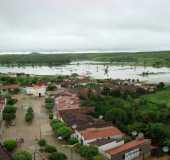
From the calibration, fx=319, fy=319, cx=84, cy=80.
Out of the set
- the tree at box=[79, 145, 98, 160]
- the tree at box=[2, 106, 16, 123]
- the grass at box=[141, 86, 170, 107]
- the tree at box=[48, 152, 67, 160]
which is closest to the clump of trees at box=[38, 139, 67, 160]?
the tree at box=[48, 152, 67, 160]

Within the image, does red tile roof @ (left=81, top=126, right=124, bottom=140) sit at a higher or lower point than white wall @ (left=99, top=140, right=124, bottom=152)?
higher

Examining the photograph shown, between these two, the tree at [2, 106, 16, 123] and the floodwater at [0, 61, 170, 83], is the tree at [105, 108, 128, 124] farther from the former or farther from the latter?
the floodwater at [0, 61, 170, 83]

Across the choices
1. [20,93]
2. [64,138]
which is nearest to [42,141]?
[64,138]

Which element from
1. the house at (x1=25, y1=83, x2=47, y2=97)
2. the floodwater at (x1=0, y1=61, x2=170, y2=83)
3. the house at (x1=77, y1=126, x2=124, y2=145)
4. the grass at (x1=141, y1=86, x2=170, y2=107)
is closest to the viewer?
the house at (x1=77, y1=126, x2=124, y2=145)

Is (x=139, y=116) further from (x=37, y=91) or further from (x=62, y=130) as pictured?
(x=37, y=91)

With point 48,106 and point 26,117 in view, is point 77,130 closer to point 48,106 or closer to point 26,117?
point 26,117

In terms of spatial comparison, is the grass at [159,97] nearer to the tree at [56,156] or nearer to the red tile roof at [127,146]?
the red tile roof at [127,146]
